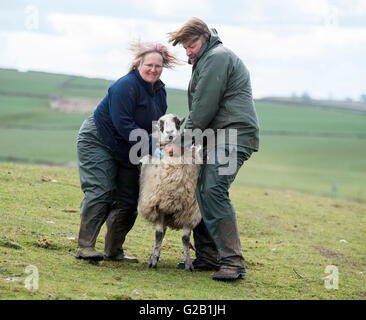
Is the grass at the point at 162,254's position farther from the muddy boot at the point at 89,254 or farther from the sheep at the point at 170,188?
the sheep at the point at 170,188

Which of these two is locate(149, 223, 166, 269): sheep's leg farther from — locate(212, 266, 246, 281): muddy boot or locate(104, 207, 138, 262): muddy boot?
locate(212, 266, 246, 281): muddy boot

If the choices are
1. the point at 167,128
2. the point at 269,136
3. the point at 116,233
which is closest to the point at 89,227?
the point at 116,233

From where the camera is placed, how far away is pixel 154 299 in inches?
209

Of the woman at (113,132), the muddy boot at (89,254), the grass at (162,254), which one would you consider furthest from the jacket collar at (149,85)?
the grass at (162,254)

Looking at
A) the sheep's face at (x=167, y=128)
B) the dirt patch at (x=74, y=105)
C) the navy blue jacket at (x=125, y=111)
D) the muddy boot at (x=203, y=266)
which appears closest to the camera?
the navy blue jacket at (x=125, y=111)

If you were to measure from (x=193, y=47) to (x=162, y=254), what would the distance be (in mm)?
2944

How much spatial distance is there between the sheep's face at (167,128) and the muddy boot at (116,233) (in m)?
1.10

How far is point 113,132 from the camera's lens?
6867 millimetres

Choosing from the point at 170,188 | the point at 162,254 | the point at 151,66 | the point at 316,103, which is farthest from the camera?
the point at 316,103

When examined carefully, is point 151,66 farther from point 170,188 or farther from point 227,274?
point 227,274

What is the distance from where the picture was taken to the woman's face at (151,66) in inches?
266
